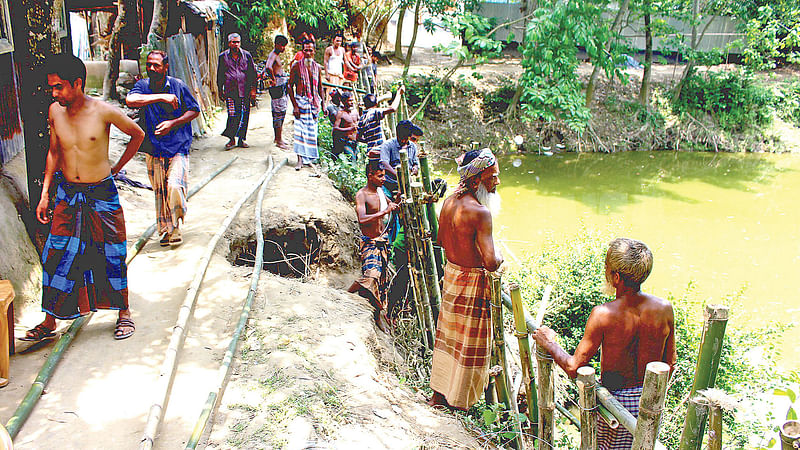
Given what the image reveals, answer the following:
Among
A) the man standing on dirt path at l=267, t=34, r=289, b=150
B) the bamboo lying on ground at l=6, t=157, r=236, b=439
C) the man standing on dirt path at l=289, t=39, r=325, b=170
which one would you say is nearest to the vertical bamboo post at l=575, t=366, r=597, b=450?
the bamboo lying on ground at l=6, t=157, r=236, b=439

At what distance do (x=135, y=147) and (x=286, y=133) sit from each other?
5988 millimetres

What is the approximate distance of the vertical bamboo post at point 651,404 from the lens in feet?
6.72

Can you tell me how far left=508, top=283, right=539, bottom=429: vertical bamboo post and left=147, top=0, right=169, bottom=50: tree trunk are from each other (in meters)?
6.94

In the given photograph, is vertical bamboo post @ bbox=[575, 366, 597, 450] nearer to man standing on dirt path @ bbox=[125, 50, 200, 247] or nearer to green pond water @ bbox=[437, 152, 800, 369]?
man standing on dirt path @ bbox=[125, 50, 200, 247]

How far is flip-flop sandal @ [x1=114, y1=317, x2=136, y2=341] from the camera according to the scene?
3769mm

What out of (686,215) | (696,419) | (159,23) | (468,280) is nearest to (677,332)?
(468,280)

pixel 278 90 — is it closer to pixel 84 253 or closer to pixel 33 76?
pixel 33 76

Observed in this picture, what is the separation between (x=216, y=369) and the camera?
3.56 m

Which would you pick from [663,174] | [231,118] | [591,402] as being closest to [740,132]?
[663,174]

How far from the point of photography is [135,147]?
391 centimetres

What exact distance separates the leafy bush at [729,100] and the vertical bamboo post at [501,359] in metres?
Result: 16.0

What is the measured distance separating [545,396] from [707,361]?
115cm

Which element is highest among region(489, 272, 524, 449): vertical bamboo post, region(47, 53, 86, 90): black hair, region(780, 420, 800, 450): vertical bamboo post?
region(47, 53, 86, 90): black hair

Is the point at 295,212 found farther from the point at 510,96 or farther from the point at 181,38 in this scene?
the point at 510,96
